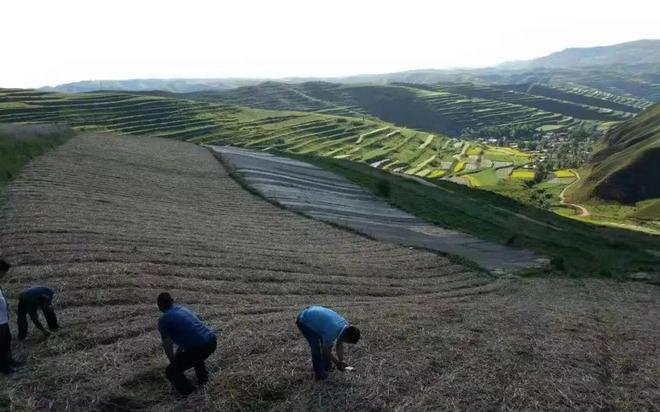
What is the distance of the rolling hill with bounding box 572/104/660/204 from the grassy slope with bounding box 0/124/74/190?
343ft

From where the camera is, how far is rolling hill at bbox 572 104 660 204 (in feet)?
388

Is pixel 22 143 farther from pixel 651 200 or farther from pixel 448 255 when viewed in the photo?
pixel 651 200

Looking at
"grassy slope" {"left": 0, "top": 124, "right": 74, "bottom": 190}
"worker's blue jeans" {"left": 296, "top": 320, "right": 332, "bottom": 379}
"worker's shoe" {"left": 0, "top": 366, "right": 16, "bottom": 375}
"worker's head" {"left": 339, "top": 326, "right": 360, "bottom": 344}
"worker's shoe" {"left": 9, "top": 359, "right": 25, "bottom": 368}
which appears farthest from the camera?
"grassy slope" {"left": 0, "top": 124, "right": 74, "bottom": 190}

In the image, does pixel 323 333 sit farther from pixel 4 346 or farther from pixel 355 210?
pixel 355 210

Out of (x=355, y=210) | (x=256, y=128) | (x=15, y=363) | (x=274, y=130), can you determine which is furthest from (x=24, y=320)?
(x=274, y=130)

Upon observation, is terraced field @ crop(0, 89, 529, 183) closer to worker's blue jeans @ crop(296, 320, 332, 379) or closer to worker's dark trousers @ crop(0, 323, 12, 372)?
worker's dark trousers @ crop(0, 323, 12, 372)

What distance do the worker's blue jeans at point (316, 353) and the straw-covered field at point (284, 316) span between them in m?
0.34

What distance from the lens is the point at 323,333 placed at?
12.0 metres

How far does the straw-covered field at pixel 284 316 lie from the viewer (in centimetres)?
1238

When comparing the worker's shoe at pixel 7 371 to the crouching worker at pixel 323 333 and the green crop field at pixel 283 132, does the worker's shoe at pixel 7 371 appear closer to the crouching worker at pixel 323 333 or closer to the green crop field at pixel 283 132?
the crouching worker at pixel 323 333

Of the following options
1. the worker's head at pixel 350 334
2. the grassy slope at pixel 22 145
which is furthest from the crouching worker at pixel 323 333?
the grassy slope at pixel 22 145

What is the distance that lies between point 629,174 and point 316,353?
129 meters

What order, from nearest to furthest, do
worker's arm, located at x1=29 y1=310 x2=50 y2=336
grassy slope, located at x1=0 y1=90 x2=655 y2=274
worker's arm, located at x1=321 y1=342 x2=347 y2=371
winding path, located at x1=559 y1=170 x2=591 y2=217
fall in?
worker's arm, located at x1=321 y1=342 x2=347 y2=371 → worker's arm, located at x1=29 y1=310 x2=50 y2=336 → grassy slope, located at x1=0 y1=90 x2=655 y2=274 → winding path, located at x1=559 y1=170 x2=591 y2=217

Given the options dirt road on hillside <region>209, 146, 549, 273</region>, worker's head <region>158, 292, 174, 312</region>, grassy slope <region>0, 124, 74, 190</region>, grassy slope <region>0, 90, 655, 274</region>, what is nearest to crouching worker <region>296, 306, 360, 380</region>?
worker's head <region>158, 292, 174, 312</region>
